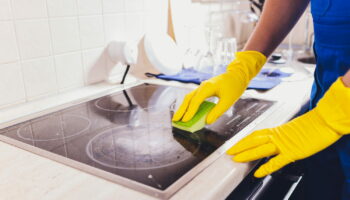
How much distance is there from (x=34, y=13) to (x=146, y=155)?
570 mm

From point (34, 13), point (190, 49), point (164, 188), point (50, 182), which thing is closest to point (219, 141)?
point (164, 188)

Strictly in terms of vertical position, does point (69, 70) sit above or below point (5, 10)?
below

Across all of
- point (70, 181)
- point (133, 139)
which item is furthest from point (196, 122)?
point (70, 181)

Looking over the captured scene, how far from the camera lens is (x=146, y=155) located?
69cm

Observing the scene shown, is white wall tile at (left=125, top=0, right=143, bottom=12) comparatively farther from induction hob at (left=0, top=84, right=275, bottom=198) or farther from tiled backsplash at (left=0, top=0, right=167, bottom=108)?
induction hob at (left=0, top=84, right=275, bottom=198)

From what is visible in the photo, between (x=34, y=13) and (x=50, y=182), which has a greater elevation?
(x=34, y=13)

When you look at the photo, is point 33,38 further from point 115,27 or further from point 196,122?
point 196,122

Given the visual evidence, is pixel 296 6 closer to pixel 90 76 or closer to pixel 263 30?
pixel 263 30

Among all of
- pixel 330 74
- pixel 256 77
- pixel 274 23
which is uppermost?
pixel 274 23

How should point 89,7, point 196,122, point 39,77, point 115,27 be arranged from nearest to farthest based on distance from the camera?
point 196,122
point 39,77
point 89,7
point 115,27

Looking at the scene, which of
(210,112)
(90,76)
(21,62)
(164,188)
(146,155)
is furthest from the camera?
(90,76)

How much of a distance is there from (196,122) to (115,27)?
600 mm

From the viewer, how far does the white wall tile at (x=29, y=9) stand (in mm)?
925

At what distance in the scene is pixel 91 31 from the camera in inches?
45.1
